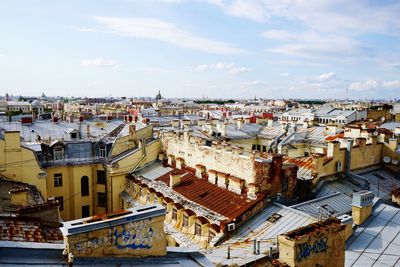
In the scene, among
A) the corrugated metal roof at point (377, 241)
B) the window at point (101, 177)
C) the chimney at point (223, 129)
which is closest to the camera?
the corrugated metal roof at point (377, 241)

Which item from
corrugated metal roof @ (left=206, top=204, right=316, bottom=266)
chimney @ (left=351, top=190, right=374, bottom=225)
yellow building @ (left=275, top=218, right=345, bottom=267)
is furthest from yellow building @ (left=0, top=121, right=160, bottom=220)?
yellow building @ (left=275, top=218, right=345, bottom=267)

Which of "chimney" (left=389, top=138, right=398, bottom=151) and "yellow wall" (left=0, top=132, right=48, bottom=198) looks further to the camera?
"chimney" (left=389, top=138, right=398, bottom=151)

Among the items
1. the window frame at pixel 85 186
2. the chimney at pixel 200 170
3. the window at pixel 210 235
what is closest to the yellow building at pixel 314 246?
the window at pixel 210 235

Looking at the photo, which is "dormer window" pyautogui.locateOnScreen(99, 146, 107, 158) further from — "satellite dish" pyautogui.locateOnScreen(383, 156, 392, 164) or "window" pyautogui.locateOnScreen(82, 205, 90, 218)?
"satellite dish" pyautogui.locateOnScreen(383, 156, 392, 164)

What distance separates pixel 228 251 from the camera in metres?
15.9

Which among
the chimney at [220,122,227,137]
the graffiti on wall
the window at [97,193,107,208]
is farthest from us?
the chimney at [220,122,227,137]

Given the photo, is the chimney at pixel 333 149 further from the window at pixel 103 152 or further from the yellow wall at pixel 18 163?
the yellow wall at pixel 18 163

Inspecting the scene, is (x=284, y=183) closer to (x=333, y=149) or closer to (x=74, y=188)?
(x=333, y=149)

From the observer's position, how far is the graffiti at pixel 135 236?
33.3 ft

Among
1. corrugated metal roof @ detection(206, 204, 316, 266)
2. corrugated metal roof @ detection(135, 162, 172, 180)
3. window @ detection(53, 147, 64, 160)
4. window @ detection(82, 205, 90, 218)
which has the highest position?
window @ detection(53, 147, 64, 160)

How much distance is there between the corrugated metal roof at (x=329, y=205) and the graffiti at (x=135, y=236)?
11889 mm

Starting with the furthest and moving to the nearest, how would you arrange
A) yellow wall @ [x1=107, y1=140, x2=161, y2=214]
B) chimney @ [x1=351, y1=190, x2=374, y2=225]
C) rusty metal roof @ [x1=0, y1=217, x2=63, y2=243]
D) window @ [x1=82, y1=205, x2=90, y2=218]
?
window @ [x1=82, y1=205, x2=90, y2=218]
yellow wall @ [x1=107, y1=140, x2=161, y2=214]
chimney @ [x1=351, y1=190, x2=374, y2=225]
rusty metal roof @ [x1=0, y1=217, x2=63, y2=243]

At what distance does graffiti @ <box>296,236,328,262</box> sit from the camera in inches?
494

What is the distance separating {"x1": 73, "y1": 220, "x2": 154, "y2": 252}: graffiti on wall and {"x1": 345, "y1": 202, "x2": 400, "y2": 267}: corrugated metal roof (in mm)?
9069
